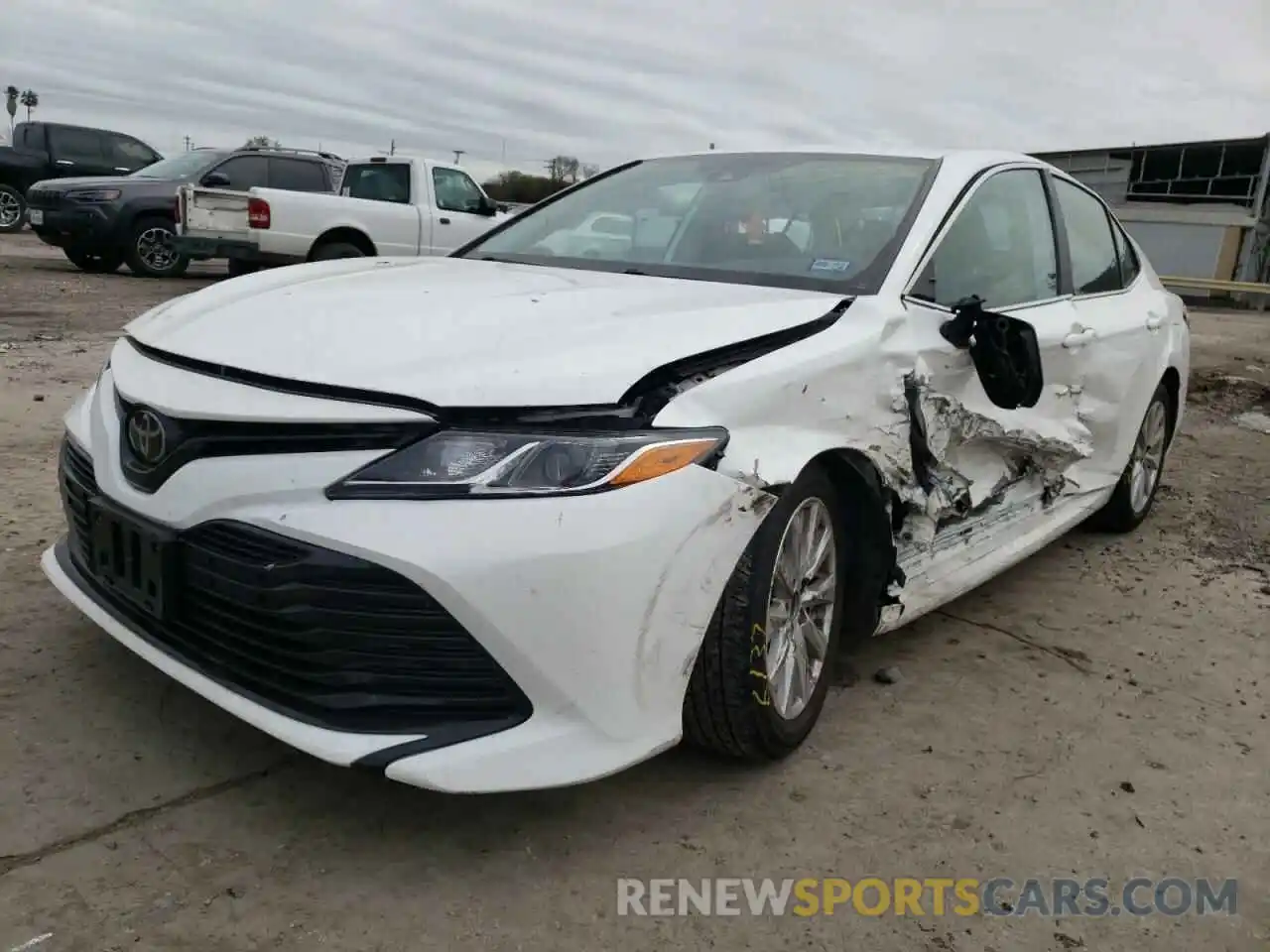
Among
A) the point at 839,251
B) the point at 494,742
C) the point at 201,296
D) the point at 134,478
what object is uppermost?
the point at 839,251

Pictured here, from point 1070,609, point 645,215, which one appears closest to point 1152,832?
point 1070,609

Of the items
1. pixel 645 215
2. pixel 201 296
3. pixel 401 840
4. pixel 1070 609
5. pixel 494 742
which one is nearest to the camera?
pixel 494 742

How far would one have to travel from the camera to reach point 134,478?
229 cm

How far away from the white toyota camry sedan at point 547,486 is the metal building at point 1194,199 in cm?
2971

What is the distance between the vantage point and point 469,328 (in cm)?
233

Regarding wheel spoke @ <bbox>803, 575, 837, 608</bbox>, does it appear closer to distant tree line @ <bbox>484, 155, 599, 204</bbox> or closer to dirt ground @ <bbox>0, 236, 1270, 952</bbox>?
dirt ground @ <bbox>0, 236, 1270, 952</bbox>

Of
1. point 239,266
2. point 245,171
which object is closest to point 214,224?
point 239,266

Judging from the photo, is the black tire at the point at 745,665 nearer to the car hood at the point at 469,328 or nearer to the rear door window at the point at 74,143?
the car hood at the point at 469,328

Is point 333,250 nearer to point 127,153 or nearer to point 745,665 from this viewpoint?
point 127,153

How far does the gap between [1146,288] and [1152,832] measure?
119 inches

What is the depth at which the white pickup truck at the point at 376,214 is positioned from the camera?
11.1 meters

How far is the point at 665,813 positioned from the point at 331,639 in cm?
88

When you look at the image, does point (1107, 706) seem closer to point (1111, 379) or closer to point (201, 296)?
point (1111, 379)

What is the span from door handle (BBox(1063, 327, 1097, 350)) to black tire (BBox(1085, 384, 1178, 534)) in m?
0.98
